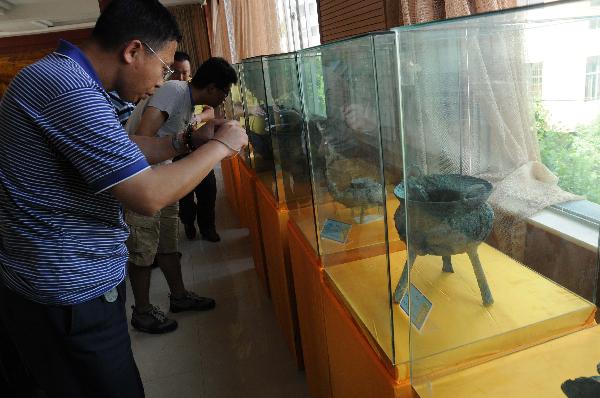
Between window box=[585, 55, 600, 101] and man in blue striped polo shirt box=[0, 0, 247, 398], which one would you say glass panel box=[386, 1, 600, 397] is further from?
man in blue striped polo shirt box=[0, 0, 247, 398]

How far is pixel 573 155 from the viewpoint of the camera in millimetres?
742

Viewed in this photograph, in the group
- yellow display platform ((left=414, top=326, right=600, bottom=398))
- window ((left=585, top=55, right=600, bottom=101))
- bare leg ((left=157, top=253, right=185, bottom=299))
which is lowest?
bare leg ((left=157, top=253, right=185, bottom=299))

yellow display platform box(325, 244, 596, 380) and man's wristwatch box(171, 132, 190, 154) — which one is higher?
man's wristwatch box(171, 132, 190, 154)

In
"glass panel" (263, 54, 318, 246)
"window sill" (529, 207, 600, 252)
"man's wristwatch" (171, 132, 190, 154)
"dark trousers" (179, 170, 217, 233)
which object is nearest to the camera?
"window sill" (529, 207, 600, 252)

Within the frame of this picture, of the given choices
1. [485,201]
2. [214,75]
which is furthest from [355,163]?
[214,75]

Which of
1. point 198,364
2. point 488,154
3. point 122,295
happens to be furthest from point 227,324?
point 488,154

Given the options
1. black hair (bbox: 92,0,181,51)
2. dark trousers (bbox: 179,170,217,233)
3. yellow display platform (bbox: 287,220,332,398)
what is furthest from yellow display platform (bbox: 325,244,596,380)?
dark trousers (bbox: 179,170,217,233)

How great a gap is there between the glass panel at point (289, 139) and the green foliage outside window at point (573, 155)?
83cm

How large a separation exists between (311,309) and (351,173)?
0.52m

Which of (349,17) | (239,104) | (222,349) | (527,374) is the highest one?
(349,17)

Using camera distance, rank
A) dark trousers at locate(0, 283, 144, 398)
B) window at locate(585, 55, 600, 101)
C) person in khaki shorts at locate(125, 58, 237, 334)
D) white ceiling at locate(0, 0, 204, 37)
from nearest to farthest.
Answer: window at locate(585, 55, 600, 101)
dark trousers at locate(0, 283, 144, 398)
person in khaki shorts at locate(125, 58, 237, 334)
white ceiling at locate(0, 0, 204, 37)

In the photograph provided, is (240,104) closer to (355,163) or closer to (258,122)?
(258,122)

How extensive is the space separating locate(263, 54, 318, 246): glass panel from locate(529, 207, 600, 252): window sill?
0.77 m

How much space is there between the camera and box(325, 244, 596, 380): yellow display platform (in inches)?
33.2
